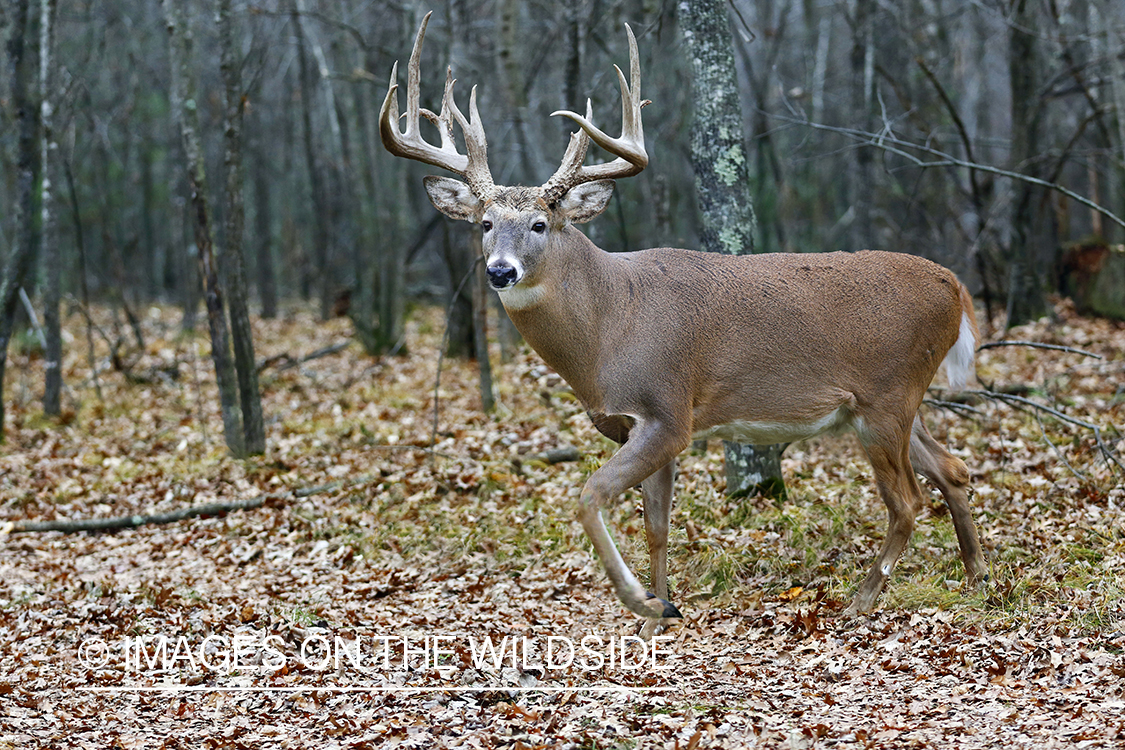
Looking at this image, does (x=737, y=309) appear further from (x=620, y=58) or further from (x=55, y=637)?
(x=620, y=58)

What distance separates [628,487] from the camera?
Answer: 5551mm

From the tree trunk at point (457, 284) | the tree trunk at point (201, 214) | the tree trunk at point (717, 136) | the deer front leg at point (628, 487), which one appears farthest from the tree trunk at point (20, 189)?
the deer front leg at point (628, 487)

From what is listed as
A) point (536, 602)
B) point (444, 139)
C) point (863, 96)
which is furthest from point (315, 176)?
point (536, 602)

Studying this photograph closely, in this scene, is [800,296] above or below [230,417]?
above

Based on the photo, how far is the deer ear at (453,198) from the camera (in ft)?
19.8

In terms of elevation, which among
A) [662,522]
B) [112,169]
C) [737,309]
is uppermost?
[112,169]

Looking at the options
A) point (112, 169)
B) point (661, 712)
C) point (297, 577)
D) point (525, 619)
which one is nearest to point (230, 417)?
point (297, 577)

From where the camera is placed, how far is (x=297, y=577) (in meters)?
7.43

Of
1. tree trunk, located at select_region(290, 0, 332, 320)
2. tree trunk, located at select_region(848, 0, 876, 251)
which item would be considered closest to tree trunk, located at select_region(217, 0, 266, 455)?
tree trunk, located at select_region(848, 0, 876, 251)

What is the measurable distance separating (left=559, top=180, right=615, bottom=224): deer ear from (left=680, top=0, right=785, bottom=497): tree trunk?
1.78 meters

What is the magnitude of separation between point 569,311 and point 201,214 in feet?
19.2

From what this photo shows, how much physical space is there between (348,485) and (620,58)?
928 centimetres

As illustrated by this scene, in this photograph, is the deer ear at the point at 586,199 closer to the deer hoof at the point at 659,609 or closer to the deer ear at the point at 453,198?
the deer ear at the point at 453,198

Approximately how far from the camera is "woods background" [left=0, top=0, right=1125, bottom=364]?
12742mm
